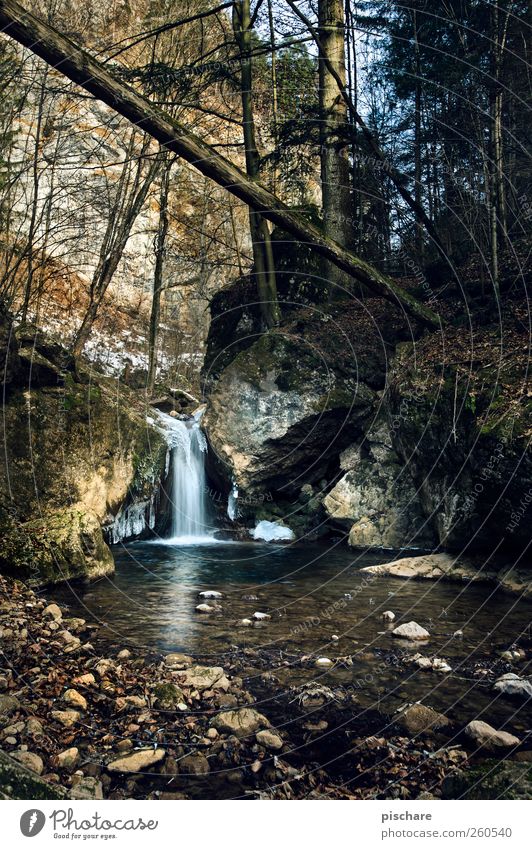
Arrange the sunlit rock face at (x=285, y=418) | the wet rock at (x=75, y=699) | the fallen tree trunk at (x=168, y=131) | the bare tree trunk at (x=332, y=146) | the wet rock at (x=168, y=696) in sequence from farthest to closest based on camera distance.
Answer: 1. the sunlit rock face at (x=285, y=418)
2. the bare tree trunk at (x=332, y=146)
3. the fallen tree trunk at (x=168, y=131)
4. the wet rock at (x=168, y=696)
5. the wet rock at (x=75, y=699)

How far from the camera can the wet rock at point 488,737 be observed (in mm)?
3730

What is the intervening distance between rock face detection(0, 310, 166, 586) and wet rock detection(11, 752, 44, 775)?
4.55 m

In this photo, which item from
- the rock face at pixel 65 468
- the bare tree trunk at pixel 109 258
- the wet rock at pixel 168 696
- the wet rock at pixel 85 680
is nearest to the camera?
the wet rock at pixel 168 696

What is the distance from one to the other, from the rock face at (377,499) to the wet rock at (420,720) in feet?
22.5

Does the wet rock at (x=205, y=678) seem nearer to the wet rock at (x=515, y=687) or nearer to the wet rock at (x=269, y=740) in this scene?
the wet rock at (x=269, y=740)

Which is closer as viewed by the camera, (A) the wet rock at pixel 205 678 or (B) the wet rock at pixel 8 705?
(B) the wet rock at pixel 8 705

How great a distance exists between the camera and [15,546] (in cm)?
771

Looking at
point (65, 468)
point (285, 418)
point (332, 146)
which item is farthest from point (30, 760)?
point (332, 146)

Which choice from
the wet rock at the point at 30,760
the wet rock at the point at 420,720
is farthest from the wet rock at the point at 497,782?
the wet rock at the point at 30,760

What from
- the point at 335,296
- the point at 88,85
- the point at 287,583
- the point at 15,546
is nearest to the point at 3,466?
the point at 15,546

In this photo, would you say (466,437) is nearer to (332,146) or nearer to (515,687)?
(515,687)

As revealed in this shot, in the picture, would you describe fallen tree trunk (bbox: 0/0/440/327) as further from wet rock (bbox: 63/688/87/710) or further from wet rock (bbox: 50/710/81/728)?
wet rock (bbox: 50/710/81/728)

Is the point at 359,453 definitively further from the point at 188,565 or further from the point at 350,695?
the point at 350,695

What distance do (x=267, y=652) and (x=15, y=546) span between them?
14.0ft
